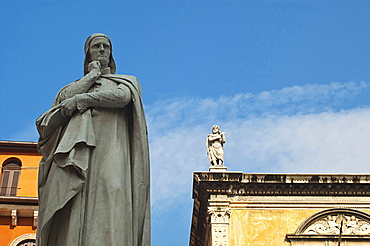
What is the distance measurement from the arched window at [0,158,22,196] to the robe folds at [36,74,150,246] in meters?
22.7

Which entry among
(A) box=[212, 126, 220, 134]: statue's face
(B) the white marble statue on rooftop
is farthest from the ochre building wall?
(A) box=[212, 126, 220, 134]: statue's face

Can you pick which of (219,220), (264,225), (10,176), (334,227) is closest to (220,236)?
(219,220)

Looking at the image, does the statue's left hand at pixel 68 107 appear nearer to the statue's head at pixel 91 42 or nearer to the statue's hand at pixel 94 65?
the statue's hand at pixel 94 65

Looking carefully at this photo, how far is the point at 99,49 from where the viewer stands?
571cm

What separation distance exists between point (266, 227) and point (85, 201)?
21.0 m

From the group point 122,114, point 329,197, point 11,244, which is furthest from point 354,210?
point 122,114

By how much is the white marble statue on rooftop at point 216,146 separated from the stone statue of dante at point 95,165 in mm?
20505

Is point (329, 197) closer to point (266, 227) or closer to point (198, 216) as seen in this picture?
point (266, 227)

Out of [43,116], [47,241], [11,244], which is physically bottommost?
[47,241]

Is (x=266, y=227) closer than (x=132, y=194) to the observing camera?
No

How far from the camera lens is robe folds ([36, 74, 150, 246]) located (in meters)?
4.99

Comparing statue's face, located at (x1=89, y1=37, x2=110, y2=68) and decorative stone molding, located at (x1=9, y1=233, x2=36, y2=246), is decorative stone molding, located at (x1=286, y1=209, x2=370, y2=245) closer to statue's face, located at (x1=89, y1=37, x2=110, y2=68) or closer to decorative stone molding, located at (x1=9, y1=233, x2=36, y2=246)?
decorative stone molding, located at (x1=9, y1=233, x2=36, y2=246)

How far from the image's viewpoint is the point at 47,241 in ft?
16.4

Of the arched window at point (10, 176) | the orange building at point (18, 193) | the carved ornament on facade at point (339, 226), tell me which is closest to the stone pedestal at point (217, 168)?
the carved ornament on facade at point (339, 226)
